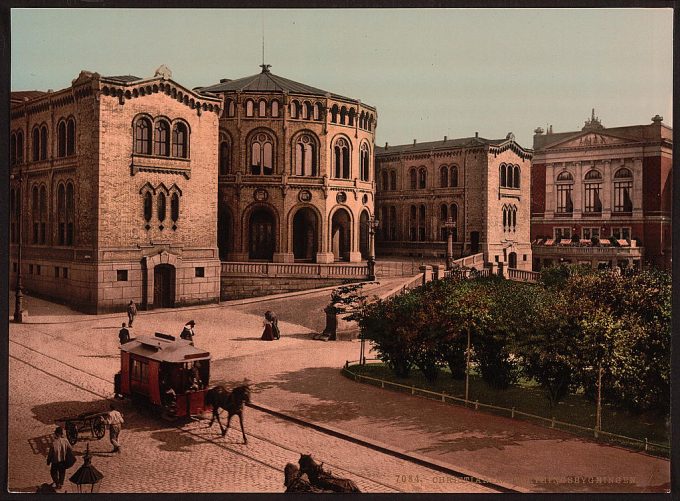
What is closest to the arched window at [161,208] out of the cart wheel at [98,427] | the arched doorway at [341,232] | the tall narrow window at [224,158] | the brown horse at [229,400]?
the brown horse at [229,400]

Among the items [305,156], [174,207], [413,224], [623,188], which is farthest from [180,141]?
[413,224]

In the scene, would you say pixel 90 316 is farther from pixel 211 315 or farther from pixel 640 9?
pixel 640 9

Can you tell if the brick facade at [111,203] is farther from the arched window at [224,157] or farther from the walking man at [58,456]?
the arched window at [224,157]

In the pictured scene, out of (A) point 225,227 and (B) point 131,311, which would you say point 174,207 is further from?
(A) point 225,227

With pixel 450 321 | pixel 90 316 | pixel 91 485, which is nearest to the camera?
pixel 91 485

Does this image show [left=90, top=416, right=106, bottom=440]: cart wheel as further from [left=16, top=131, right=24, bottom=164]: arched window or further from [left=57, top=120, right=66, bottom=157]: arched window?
[left=57, top=120, right=66, bottom=157]: arched window

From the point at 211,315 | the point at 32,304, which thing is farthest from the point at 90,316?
the point at 211,315
